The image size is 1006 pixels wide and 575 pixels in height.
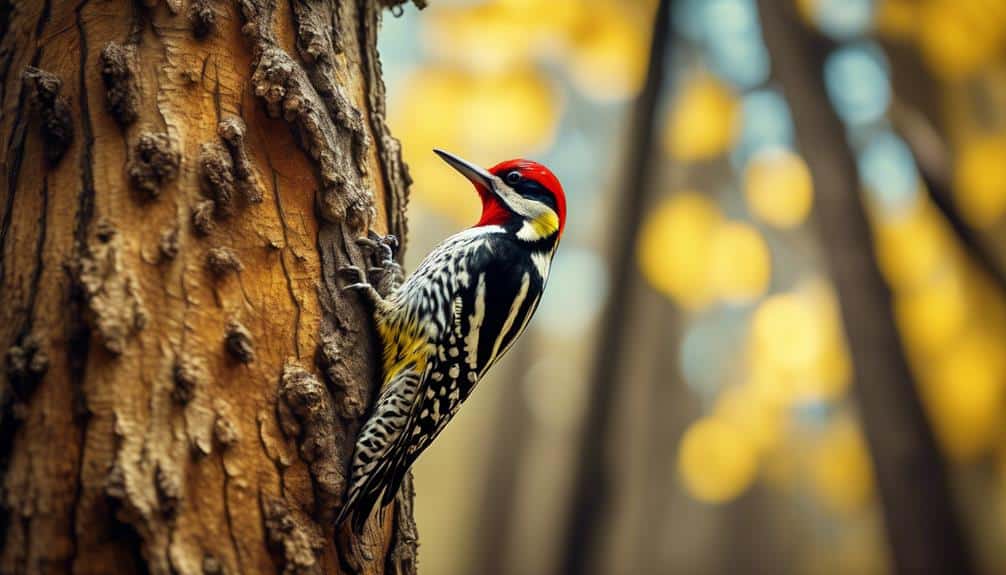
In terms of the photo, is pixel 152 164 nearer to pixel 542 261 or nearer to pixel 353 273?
pixel 353 273

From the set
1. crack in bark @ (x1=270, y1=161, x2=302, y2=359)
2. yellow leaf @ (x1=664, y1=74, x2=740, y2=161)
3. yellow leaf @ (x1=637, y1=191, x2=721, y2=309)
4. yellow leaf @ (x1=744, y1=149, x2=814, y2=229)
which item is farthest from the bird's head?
yellow leaf @ (x1=744, y1=149, x2=814, y2=229)

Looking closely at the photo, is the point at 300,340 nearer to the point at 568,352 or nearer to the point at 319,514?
the point at 319,514

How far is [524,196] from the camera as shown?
2.54 m

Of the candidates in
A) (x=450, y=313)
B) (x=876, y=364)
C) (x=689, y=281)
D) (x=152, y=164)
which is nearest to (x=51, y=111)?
(x=152, y=164)

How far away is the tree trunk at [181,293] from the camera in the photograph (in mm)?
1476

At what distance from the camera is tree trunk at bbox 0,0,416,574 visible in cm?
148

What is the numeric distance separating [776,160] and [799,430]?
73.8 inches

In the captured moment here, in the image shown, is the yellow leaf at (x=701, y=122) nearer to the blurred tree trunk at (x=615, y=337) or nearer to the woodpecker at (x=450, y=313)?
the blurred tree trunk at (x=615, y=337)

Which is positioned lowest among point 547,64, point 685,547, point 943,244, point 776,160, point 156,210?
point 685,547

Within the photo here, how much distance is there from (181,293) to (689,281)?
398cm

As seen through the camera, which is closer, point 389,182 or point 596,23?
point 389,182

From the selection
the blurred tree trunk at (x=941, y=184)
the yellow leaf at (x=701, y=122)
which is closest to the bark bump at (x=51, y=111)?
the blurred tree trunk at (x=941, y=184)

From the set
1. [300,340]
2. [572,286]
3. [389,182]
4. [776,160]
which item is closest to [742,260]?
[776,160]

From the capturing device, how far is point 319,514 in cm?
170
